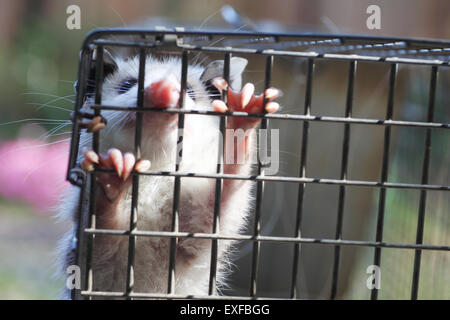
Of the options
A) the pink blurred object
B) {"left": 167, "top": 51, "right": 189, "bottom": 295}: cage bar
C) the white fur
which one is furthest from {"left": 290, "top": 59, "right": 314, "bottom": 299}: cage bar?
the pink blurred object

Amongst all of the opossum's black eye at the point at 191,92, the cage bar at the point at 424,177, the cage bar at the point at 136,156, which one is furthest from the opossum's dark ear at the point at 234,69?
the cage bar at the point at 424,177

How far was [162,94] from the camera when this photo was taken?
3.97 ft

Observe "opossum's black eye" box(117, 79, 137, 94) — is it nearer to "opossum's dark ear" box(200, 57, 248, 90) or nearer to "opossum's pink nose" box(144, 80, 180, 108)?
"opossum's dark ear" box(200, 57, 248, 90)

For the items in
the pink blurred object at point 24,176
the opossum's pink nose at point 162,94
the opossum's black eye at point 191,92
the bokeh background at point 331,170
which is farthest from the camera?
the pink blurred object at point 24,176

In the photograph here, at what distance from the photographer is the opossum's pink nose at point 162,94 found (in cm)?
121

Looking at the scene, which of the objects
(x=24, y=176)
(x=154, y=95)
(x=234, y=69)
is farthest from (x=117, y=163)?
(x=24, y=176)

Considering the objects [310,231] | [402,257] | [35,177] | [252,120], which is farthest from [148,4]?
[252,120]

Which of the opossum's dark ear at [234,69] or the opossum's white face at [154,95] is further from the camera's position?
the opossum's dark ear at [234,69]

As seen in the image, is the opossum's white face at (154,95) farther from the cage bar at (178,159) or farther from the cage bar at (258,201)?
the cage bar at (258,201)

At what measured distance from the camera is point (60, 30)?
5953 mm

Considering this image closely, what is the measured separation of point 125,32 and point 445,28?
10.9 feet

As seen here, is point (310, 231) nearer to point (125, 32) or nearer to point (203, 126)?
point (203, 126)

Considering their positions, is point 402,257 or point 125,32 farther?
point 402,257

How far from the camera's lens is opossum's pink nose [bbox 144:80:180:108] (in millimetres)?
1208
